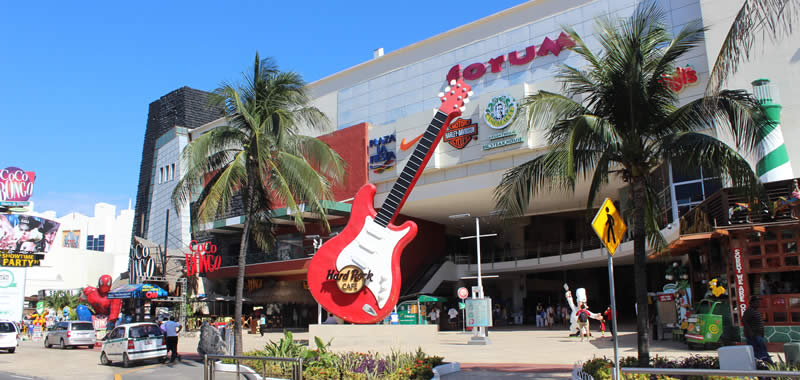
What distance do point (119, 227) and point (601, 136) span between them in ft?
266

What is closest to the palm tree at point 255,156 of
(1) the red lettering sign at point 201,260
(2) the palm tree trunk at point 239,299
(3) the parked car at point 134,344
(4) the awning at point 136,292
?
(2) the palm tree trunk at point 239,299

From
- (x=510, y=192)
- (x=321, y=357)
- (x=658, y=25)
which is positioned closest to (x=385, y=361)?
(x=321, y=357)

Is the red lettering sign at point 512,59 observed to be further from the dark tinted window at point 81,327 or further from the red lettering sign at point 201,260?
the dark tinted window at point 81,327

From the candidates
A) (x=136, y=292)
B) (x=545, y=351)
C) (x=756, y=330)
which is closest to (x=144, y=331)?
(x=545, y=351)

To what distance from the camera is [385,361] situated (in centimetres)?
1164

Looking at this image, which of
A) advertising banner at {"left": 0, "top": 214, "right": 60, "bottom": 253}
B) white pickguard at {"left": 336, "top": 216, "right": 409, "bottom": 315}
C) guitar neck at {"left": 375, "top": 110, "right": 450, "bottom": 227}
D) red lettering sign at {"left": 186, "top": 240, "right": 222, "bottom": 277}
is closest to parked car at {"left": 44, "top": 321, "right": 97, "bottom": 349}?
white pickguard at {"left": 336, "top": 216, "right": 409, "bottom": 315}

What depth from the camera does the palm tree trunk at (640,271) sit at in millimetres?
10516

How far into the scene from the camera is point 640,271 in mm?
11008

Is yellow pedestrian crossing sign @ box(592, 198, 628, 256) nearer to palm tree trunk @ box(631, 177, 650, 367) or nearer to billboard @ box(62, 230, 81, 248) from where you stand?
palm tree trunk @ box(631, 177, 650, 367)

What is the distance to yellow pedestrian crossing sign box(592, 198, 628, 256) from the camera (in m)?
7.90

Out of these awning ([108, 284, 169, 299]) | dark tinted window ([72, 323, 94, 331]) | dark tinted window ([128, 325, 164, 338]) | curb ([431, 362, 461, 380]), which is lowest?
curb ([431, 362, 461, 380])

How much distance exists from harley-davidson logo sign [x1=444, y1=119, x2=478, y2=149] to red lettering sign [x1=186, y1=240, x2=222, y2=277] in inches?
748

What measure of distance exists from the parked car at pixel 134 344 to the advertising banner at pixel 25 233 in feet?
86.5

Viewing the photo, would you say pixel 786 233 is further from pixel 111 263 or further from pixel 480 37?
pixel 111 263
